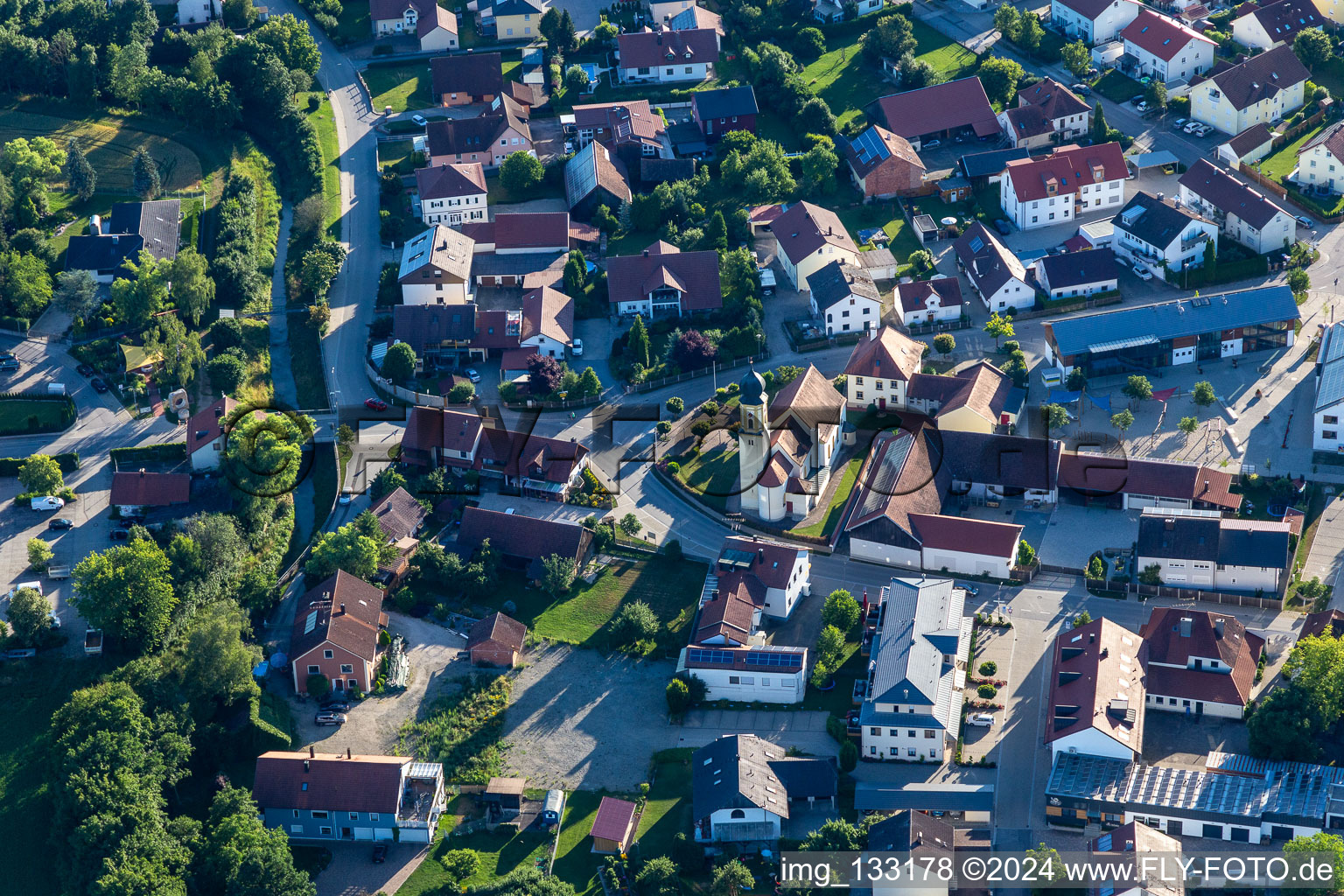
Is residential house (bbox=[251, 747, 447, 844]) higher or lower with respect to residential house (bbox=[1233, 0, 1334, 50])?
lower

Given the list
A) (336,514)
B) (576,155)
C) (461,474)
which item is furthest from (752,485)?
(576,155)

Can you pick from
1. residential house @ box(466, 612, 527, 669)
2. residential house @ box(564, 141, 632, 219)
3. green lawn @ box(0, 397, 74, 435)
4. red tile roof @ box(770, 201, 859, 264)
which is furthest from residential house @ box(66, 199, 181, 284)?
red tile roof @ box(770, 201, 859, 264)

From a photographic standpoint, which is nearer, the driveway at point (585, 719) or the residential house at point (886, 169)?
the driveway at point (585, 719)

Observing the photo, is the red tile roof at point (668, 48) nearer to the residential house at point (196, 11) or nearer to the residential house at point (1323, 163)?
the residential house at point (196, 11)

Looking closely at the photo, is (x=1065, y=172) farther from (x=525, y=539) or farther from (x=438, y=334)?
(x=525, y=539)

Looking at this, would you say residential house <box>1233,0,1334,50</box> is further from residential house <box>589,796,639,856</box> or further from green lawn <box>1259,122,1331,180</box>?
residential house <box>589,796,639,856</box>

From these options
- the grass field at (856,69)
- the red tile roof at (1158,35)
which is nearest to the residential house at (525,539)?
the grass field at (856,69)

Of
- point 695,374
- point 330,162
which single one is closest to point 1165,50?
point 695,374
